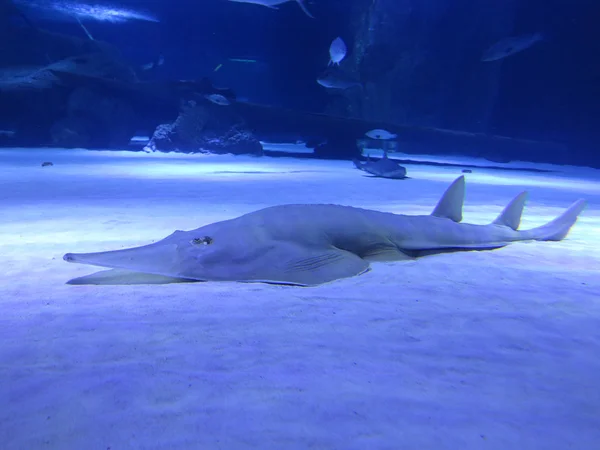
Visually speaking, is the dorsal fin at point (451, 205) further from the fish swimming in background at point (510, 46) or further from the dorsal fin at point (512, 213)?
the fish swimming in background at point (510, 46)

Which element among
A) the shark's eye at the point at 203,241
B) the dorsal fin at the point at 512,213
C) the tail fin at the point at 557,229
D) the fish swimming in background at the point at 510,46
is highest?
the fish swimming in background at the point at 510,46

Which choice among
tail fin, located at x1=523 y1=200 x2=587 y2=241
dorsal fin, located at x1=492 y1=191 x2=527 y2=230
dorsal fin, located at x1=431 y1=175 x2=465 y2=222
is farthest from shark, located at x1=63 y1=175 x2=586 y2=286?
tail fin, located at x1=523 y1=200 x2=587 y2=241

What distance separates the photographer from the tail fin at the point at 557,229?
442 centimetres

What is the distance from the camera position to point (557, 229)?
4.50 metres

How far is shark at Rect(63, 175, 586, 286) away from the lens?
2.64 metres

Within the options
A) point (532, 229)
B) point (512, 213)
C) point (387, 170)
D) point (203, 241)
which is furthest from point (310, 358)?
point (387, 170)

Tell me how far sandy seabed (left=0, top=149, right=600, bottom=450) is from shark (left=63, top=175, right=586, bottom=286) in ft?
0.32

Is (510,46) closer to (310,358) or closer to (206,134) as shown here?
(206,134)

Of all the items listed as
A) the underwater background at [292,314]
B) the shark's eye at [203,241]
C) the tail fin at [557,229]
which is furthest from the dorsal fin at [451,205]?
the shark's eye at [203,241]

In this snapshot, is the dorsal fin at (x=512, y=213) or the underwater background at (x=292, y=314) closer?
the underwater background at (x=292, y=314)

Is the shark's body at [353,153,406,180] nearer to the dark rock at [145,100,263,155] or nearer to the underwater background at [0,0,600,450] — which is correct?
the underwater background at [0,0,600,450]

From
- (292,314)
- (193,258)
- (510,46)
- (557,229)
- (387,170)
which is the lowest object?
(387,170)

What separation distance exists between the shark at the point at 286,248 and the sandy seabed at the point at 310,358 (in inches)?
3.9

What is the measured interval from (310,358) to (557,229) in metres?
3.70
